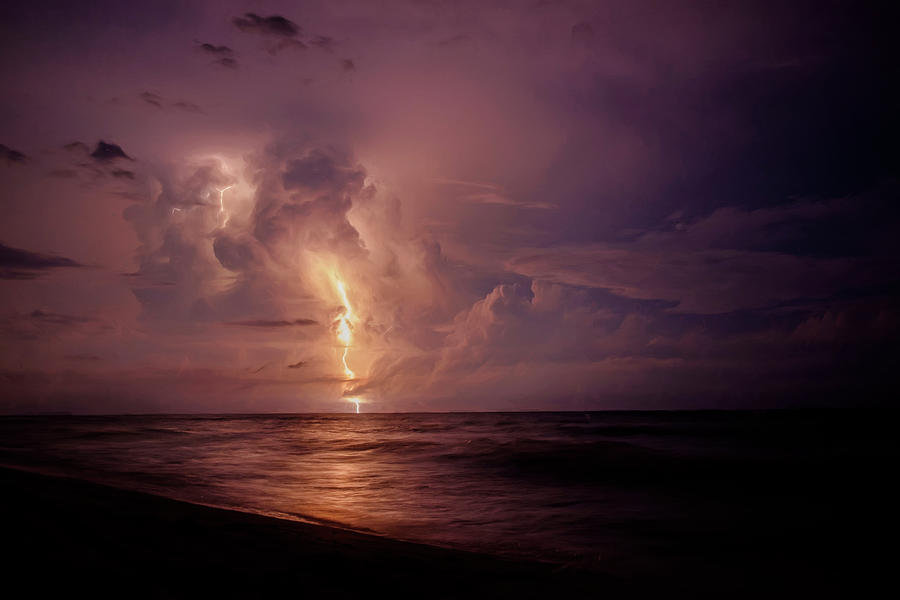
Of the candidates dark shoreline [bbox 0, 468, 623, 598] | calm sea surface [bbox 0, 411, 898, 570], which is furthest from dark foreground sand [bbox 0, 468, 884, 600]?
calm sea surface [bbox 0, 411, 898, 570]

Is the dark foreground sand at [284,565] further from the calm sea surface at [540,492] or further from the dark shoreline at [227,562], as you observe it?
the calm sea surface at [540,492]

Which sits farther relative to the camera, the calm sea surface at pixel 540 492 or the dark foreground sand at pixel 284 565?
the calm sea surface at pixel 540 492

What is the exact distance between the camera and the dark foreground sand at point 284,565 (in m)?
4.73

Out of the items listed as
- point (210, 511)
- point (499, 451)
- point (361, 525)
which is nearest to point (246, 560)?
point (210, 511)

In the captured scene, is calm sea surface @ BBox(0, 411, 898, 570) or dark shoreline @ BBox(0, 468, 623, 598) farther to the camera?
calm sea surface @ BBox(0, 411, 898, 570)

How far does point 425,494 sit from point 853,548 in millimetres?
9785

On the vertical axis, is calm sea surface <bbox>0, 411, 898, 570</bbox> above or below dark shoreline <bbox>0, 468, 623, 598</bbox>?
below

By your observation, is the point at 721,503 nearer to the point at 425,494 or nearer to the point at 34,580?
the point at 425,494

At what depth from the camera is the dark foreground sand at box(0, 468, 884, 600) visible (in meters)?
4.73

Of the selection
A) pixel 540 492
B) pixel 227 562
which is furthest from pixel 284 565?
pixel 540 492

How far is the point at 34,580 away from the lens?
14.5ft

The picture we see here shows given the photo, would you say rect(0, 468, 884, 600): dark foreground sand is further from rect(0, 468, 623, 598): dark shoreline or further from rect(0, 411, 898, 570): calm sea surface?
rect(0, 411, 898, 570): calm sea surface

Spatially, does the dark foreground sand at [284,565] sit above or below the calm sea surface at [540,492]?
above

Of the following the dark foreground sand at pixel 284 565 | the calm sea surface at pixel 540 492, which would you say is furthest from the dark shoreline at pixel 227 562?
the calm sea surface at pixel 540 492
